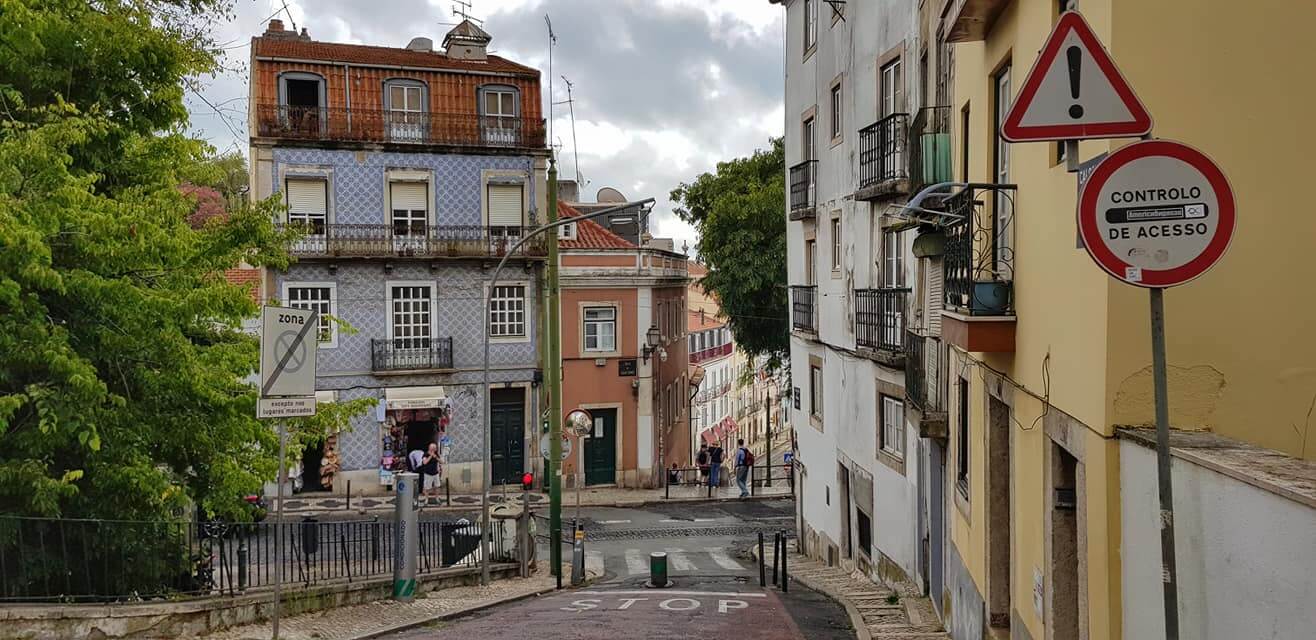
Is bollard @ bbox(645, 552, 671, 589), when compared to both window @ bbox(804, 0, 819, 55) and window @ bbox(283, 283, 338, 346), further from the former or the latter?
window @ bbox(283, 283, 338, 346)

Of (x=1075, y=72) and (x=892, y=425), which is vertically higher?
(x=1075, y=72)

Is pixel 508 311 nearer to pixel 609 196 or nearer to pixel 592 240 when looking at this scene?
pixel 592 240

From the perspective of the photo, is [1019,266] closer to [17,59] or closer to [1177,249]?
[1177,249]

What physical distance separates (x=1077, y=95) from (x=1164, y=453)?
61.6 inches

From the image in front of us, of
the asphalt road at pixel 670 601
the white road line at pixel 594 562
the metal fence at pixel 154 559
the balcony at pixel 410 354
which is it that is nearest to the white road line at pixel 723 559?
the asphalt road at pixel 670 601

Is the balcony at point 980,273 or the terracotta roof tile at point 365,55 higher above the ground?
the terracotta roof tile at point 365,55

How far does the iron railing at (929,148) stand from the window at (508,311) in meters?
19.2

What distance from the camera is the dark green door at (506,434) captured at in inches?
1304

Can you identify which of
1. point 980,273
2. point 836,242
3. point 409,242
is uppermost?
point 409,242

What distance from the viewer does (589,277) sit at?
34750 mm

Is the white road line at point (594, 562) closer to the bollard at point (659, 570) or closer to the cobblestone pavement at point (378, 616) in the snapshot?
the bollard at point (659, 570)

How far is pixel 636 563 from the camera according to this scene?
2369 cm

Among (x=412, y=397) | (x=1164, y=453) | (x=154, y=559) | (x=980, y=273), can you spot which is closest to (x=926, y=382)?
(x=980, y=273)

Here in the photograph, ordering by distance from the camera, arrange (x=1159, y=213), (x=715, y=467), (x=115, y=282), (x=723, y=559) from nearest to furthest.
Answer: (x=1159, y=213) → (x=115, y=282) → (x=723, y=559) → (x=715, y=467)
